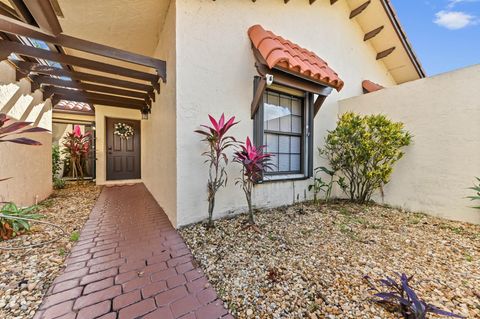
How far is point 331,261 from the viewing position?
6.12 ft

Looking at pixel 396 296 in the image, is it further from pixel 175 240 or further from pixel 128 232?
pixel 128 232

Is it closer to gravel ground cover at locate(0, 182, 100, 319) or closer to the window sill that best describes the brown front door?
gravel ground cover at locate(0, 182, 100, 319)

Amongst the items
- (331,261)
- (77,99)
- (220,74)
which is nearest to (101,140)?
(77,99)

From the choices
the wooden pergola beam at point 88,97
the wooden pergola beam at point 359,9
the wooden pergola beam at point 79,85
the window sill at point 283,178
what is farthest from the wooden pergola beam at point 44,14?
the wooden pergola beam at point 359,9

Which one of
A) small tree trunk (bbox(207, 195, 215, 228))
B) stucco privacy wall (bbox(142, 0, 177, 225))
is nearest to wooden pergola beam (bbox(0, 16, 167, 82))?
stucco privacy wall (bbox(142, 0, 177, 225))

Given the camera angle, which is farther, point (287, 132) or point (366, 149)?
point (287, 132)

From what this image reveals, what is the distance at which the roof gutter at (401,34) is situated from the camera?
4.11m

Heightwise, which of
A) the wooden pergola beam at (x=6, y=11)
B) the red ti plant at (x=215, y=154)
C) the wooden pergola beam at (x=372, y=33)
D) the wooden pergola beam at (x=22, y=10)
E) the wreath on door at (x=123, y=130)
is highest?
the wooden pergola beam at (x=372, y=33)

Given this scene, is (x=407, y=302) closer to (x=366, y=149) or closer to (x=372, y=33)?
(x=366, y=149)

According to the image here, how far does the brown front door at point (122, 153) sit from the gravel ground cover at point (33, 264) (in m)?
Answer: 3.49

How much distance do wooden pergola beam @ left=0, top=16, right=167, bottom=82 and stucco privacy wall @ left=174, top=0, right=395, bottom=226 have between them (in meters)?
0.69

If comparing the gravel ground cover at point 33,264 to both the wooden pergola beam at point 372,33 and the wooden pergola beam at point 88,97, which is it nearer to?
the wooden pergola beam at point 88,97

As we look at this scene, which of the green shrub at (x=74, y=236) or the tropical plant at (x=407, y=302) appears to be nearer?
the tropical plant at (x=407, y=302)

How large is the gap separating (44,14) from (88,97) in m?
3.05
